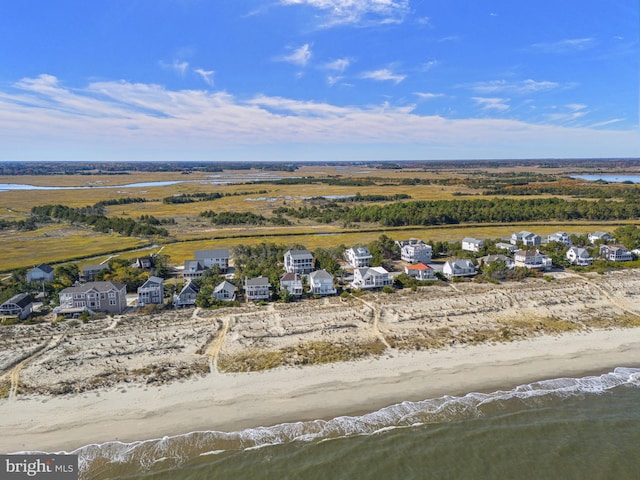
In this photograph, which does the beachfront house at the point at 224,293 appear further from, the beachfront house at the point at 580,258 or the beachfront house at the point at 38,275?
the beachfront house at the point at 580,258

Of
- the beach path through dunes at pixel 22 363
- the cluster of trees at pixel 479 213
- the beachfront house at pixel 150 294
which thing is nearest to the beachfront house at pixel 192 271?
the beachfront house at pixel 150 294

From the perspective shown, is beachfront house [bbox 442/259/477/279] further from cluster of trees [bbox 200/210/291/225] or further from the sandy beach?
cluster of trees [bbox 200/210/291/225]

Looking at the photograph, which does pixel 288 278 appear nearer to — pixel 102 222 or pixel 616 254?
pixel 616 254

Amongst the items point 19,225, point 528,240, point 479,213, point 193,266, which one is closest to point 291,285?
point 193,266

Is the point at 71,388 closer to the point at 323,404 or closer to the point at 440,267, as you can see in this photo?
the point at 323,404

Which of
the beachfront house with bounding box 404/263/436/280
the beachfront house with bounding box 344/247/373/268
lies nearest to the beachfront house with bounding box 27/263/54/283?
the beachfront house with bounding box 344/247/373/268

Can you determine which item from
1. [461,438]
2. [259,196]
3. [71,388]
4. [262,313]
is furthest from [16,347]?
[259,196]

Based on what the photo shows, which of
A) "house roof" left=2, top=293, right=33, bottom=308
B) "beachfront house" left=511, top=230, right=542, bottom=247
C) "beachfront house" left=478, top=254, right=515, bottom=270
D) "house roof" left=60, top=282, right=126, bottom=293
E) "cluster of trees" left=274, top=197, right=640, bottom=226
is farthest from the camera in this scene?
"cluster of trees" left=274, top=197, right=640, bottom=226
